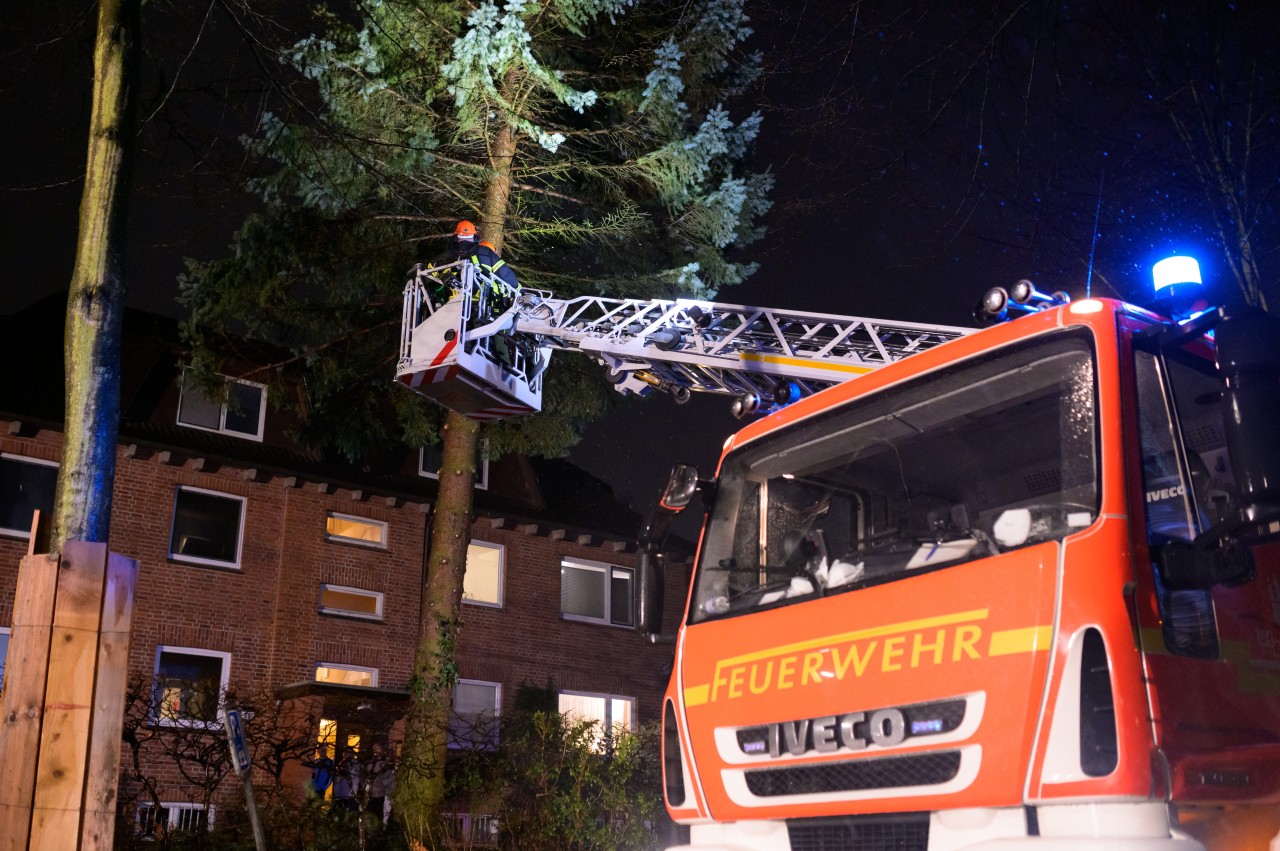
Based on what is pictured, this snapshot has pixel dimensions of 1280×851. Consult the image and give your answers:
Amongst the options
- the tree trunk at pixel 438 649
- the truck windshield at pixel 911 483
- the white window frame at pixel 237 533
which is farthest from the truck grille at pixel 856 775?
the white window frame at pixel 237 533

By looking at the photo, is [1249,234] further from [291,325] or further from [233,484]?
[233,484]

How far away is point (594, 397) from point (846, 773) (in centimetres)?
1246

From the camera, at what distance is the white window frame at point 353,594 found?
22000 millimetres

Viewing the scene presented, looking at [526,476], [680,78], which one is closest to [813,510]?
[680,78]

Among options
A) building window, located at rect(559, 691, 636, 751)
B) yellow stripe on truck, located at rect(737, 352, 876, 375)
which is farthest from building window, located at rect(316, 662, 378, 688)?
yellow stripe on truck, located at rect(737, 352, 876, 375)

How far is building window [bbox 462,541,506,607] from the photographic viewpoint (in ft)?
80.3

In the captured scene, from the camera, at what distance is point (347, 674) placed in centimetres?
2211

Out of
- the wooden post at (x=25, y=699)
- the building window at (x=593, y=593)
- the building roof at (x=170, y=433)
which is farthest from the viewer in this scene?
the building window at (x=593, y=593)

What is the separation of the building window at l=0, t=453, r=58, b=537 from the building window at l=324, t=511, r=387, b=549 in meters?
4.92

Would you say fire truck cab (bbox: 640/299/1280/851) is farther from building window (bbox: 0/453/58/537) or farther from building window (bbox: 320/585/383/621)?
building window (bbox: 320/585/383/621)

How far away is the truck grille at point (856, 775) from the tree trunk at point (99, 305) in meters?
3.37

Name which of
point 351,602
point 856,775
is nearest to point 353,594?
point 351,602

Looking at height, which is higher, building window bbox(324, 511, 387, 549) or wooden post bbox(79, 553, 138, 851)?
building window bbox(324, 511, 387, 549)

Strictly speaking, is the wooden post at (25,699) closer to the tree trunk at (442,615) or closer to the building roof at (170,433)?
the tree trunk at (442,615)
